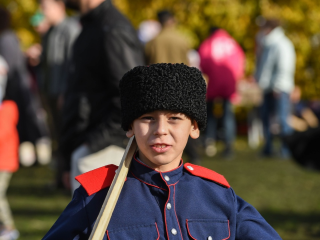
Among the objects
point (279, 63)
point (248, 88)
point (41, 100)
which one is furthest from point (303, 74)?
point (41, 100)

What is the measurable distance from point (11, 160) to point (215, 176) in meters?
2.86

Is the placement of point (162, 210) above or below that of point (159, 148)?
below

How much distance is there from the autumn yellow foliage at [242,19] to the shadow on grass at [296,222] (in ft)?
25.1

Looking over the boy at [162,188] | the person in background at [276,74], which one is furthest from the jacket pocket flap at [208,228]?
the person in background at [276,74]

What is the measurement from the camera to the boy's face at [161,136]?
1987mm

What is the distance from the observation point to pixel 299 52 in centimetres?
1265

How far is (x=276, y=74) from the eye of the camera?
28.0ft

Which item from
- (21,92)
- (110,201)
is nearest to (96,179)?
(110,201)

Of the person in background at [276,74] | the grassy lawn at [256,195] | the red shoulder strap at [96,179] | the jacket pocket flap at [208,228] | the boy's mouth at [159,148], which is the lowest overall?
the grassy lawn at [256,195]

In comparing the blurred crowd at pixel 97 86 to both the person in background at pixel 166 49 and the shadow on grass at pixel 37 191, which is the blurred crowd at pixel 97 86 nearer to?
the person in background at pixel 166 49

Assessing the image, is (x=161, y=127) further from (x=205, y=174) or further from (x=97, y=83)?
(x=97, y=83)

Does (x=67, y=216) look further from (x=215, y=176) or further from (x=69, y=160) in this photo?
(x=69, y=160)

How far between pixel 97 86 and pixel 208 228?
151cm

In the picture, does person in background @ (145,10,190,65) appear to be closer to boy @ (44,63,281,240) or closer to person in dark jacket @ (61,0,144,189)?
person in dark jacket @ (61,0,144,189)
